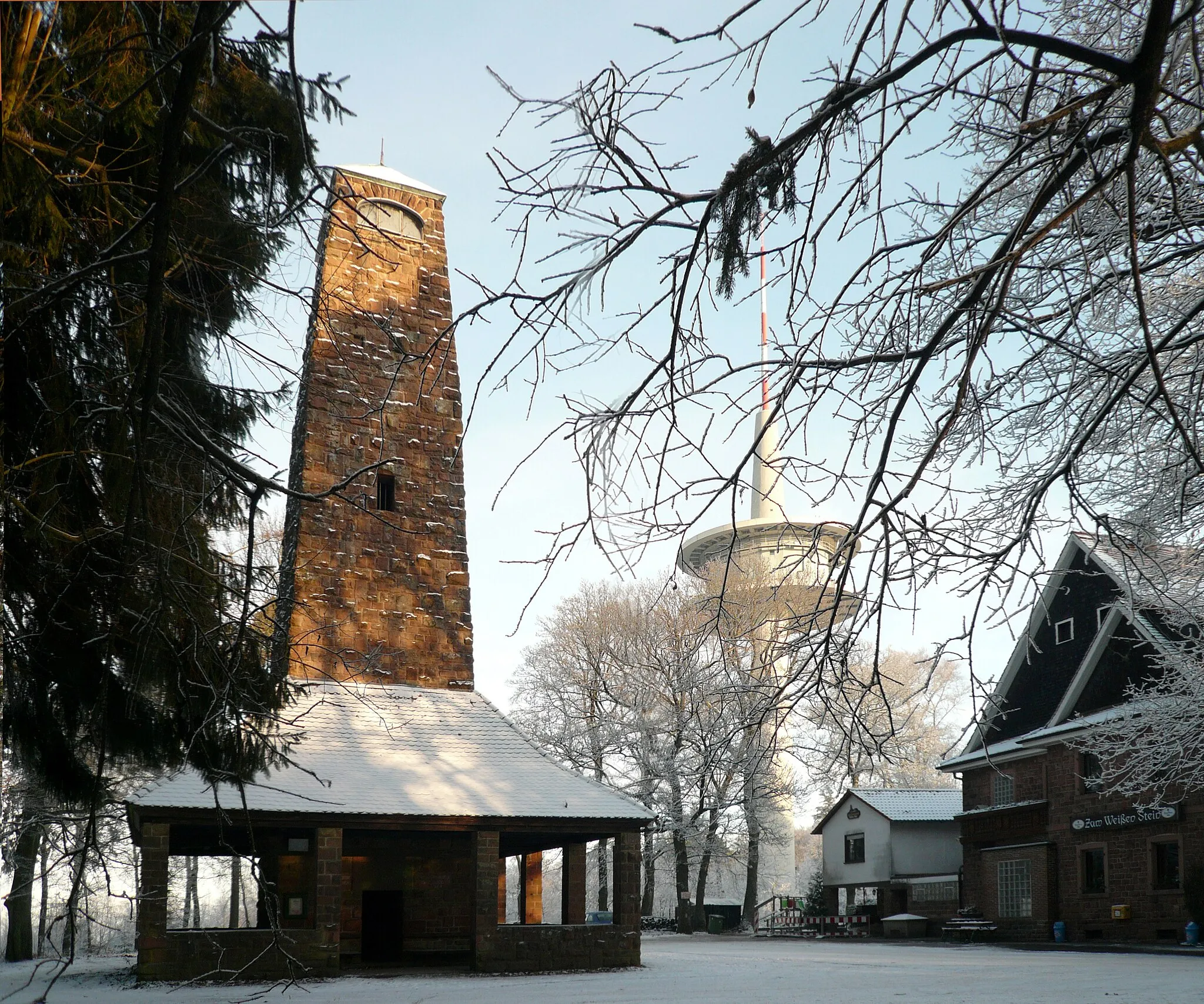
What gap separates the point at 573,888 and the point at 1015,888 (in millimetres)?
12395

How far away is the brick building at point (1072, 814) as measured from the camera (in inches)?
871

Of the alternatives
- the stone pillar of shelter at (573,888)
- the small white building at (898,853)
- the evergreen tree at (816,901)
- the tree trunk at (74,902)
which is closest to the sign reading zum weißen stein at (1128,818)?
the small white building at (898,853)

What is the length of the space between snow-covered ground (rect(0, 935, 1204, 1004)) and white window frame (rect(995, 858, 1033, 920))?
538cm

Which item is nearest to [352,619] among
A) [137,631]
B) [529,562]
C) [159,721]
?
[159,721]

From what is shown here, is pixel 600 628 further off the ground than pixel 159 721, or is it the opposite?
pixel 600 628

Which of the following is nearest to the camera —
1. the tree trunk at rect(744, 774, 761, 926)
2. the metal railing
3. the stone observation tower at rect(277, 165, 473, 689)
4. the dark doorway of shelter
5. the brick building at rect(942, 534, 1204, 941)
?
the dark doorway of shelter

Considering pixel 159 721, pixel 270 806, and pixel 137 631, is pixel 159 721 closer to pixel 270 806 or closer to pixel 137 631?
pixel 137 631

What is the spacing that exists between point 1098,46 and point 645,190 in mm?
5229

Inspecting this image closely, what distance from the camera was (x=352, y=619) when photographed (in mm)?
Result: 19672

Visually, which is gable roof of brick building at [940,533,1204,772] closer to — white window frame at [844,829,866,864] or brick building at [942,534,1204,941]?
brick building at [942,534,1204,941]

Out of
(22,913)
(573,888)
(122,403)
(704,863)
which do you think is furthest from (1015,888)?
(122,403)

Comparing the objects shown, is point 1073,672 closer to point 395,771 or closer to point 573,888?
point 573,888

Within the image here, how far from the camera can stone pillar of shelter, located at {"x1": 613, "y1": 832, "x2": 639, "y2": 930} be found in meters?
18.1

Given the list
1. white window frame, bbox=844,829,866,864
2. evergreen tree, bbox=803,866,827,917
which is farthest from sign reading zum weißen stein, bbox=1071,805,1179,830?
evergreen tree, bbox=803,866,827,917
